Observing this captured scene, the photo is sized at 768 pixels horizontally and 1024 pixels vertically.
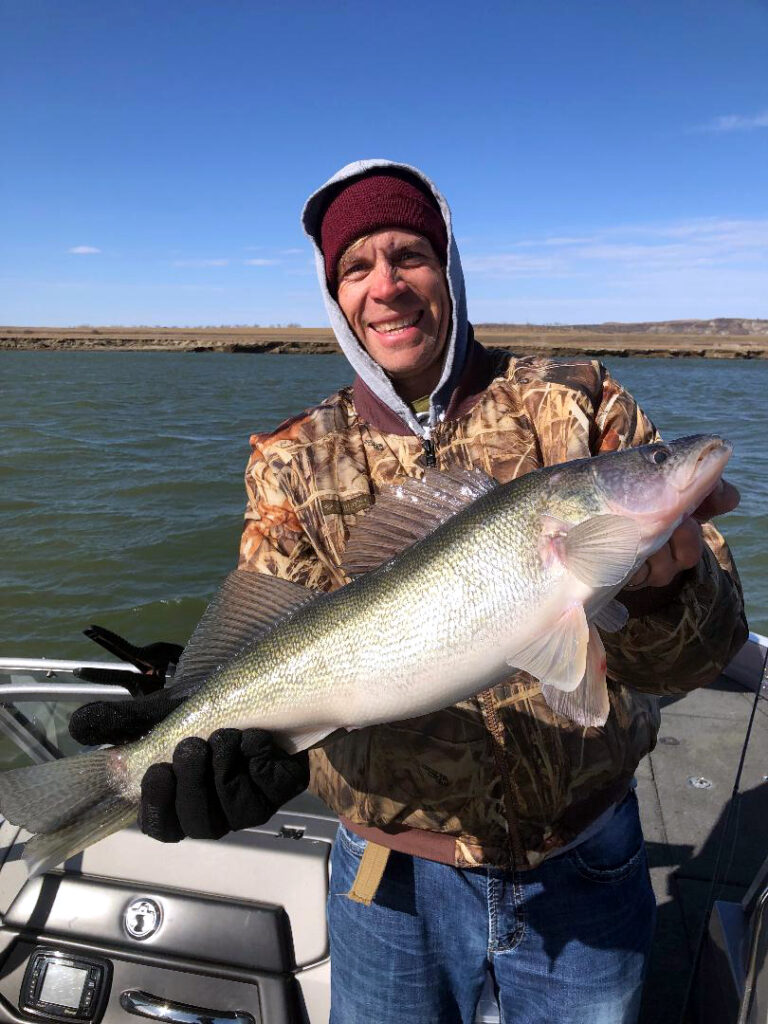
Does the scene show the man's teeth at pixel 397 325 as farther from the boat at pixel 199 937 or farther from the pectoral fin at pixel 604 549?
the boat at pixel 199 937

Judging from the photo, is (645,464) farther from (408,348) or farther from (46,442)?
(46,442)

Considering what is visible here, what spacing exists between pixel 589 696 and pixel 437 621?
1.56 feet

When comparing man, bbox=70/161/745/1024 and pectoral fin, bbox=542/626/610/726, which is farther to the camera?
man, bbox=70/161/745/1024

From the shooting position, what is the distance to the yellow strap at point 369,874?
2.41 m

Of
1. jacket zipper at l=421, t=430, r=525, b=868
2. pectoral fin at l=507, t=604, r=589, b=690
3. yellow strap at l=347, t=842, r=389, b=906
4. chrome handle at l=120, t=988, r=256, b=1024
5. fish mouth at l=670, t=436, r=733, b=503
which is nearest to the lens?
pectoral fin at l=507, t=604, r=589, b=690

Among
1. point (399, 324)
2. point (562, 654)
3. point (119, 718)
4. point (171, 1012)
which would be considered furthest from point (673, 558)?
point (171, 1012)

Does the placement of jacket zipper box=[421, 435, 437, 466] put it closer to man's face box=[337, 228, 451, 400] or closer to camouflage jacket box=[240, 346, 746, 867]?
camouflage jacket box=[240, 346, 746, 867]

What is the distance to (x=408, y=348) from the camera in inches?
106

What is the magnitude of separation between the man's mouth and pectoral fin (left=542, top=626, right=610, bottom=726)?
125 cm

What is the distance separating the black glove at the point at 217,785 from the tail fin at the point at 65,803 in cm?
13

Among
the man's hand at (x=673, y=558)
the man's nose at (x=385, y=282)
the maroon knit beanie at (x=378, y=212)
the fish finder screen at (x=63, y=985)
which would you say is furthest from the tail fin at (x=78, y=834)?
the maroon knit beanie at (x=378, y=212)

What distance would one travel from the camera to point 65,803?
2.35 meters

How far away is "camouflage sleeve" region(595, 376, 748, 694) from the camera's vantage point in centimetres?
216

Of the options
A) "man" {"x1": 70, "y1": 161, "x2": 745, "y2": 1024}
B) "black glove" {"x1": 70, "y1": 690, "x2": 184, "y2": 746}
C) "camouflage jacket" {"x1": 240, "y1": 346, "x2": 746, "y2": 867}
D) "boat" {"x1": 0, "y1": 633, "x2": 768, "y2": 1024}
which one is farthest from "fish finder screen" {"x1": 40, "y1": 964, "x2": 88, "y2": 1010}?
"camouflage jacket" {"x1": 240, "y1": 346, "x2": 746, "y2": 867}
